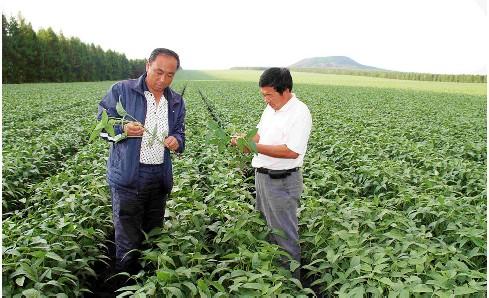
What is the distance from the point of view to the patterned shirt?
363cm

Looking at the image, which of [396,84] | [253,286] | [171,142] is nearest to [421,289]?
[253,286]

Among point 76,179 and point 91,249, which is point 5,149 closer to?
point 76,179

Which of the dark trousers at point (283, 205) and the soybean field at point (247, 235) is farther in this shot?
the dark trousers at point (283, 205)

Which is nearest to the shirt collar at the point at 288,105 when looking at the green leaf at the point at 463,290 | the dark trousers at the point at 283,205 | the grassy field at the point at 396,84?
the dark trousers at the point at 283,205

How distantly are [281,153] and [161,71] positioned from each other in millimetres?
1120

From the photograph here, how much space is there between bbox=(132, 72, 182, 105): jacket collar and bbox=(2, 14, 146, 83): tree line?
47098 millimetres

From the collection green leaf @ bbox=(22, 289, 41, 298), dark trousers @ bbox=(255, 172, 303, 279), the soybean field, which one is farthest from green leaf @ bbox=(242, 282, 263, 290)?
green leaf @ bbox=(22, 289, 41, 298)

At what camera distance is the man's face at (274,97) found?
11.4ft

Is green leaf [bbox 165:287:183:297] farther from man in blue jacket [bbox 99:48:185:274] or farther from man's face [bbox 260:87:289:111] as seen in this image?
man's face [bbox 260:87:289:111]

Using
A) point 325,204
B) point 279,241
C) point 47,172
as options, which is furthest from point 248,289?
point 47,172

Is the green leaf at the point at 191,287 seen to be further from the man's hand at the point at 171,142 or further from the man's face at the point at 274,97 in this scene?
the man's face at the point at 274,97

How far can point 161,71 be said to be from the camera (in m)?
3.43

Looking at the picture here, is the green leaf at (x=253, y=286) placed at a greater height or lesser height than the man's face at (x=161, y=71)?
lesser

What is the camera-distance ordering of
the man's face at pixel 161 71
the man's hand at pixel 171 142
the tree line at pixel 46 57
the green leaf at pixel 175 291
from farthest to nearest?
the tree line at pixel 46 57 → the man's hand at pixel 171 142 → the man's face at pixel 161 71 → the green leaf at pixel 175 291
